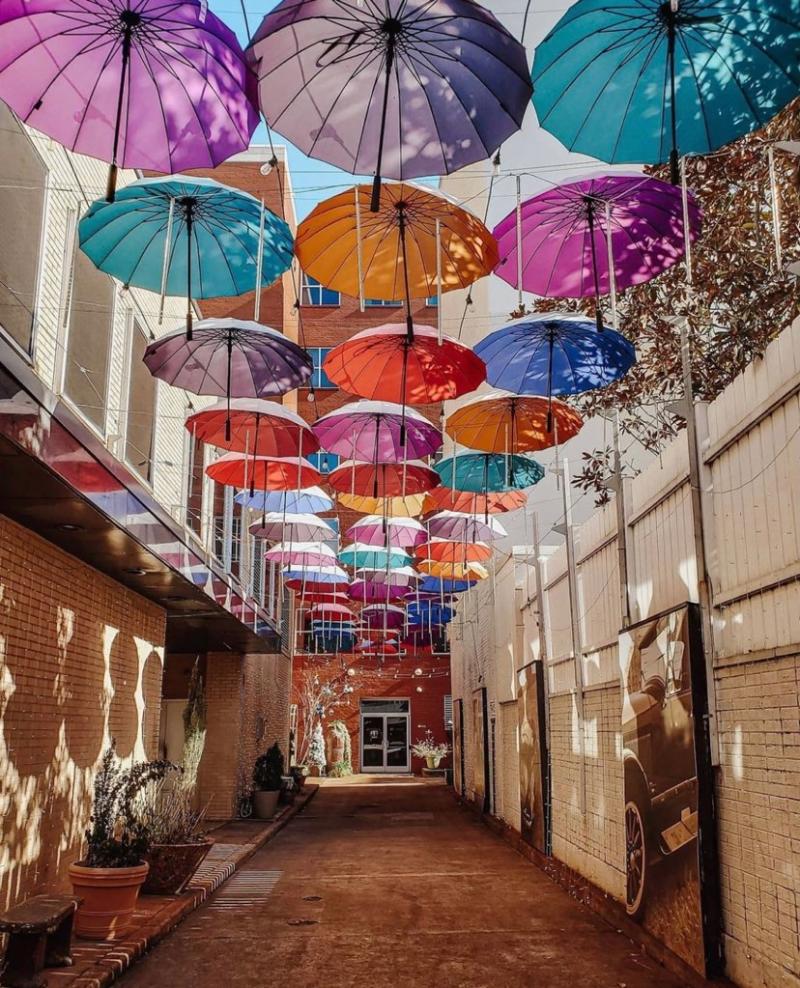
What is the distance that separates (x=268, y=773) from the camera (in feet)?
72.0

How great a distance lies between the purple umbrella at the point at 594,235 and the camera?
6656 mm

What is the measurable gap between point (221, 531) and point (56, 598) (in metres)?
7.75

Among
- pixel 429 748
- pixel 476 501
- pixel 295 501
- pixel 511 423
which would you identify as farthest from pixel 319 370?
pixel 511 423

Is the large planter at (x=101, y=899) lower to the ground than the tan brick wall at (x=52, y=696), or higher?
lower

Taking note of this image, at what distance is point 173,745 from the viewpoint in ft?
67.3

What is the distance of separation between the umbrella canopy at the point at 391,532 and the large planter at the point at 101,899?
8.88m

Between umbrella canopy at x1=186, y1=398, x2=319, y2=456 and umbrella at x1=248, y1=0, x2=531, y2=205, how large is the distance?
3997 millimetres

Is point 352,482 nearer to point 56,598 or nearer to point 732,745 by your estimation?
point 56,598

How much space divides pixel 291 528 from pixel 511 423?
7.35m

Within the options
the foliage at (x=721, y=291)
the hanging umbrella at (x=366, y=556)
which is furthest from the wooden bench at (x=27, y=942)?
the hanging umbrella at (x=366, y=556)

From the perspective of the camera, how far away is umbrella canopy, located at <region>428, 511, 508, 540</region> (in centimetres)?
1548

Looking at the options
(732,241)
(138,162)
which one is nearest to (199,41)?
(138,162)

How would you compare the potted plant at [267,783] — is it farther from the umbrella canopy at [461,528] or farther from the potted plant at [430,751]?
the potted plant at [430,751]

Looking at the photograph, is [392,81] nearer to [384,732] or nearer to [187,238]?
[187,238]
